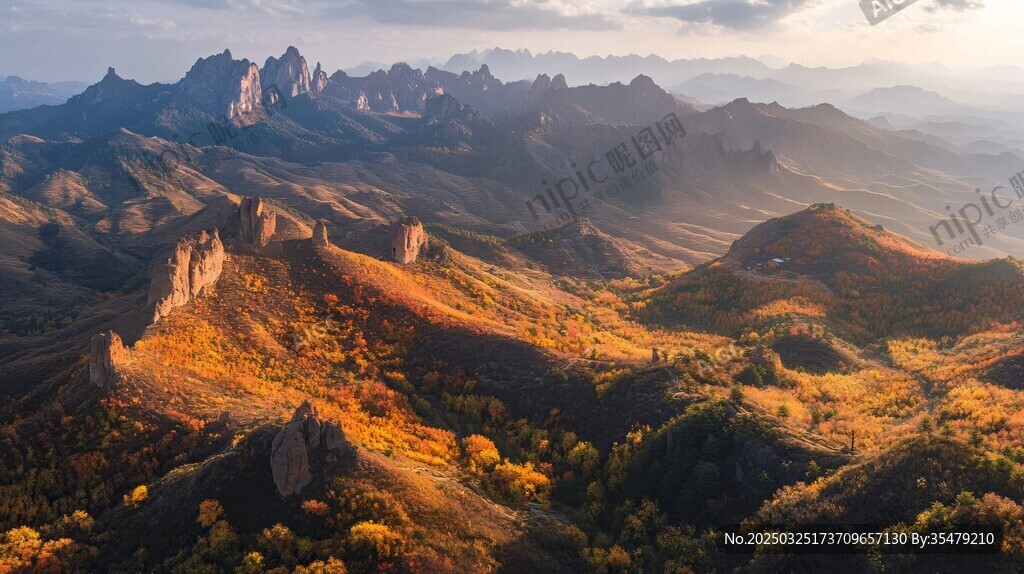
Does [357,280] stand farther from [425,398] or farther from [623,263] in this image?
[623,263]

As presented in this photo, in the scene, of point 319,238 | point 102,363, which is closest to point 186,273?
point 102,363

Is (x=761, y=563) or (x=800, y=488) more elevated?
(x=800, y=488)

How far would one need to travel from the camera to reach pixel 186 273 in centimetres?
5106

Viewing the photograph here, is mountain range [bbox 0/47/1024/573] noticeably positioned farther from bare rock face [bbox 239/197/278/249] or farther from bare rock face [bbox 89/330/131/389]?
bare rock face [bbox 239/197/278/249]

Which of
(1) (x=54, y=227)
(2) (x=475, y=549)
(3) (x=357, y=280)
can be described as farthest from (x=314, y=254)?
(1) (x=54, y=227)

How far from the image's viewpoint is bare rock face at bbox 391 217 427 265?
80.4 meters

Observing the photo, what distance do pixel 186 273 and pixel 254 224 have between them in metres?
15.5

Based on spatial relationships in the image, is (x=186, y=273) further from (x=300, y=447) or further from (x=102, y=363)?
(x=300, y=447)

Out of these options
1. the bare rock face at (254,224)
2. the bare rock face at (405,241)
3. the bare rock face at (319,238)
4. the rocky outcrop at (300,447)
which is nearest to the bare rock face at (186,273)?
the bare rock face at (254,224)

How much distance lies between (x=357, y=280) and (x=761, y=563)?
51183 millimetres

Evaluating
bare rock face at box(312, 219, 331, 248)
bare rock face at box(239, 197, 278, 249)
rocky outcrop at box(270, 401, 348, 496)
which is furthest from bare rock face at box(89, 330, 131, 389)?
bare rock face at box(312, 219, 331, 248)

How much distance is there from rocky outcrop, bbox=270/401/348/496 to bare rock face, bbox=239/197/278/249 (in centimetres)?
4093

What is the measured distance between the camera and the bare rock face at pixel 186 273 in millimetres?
48094

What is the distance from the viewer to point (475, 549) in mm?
28812
